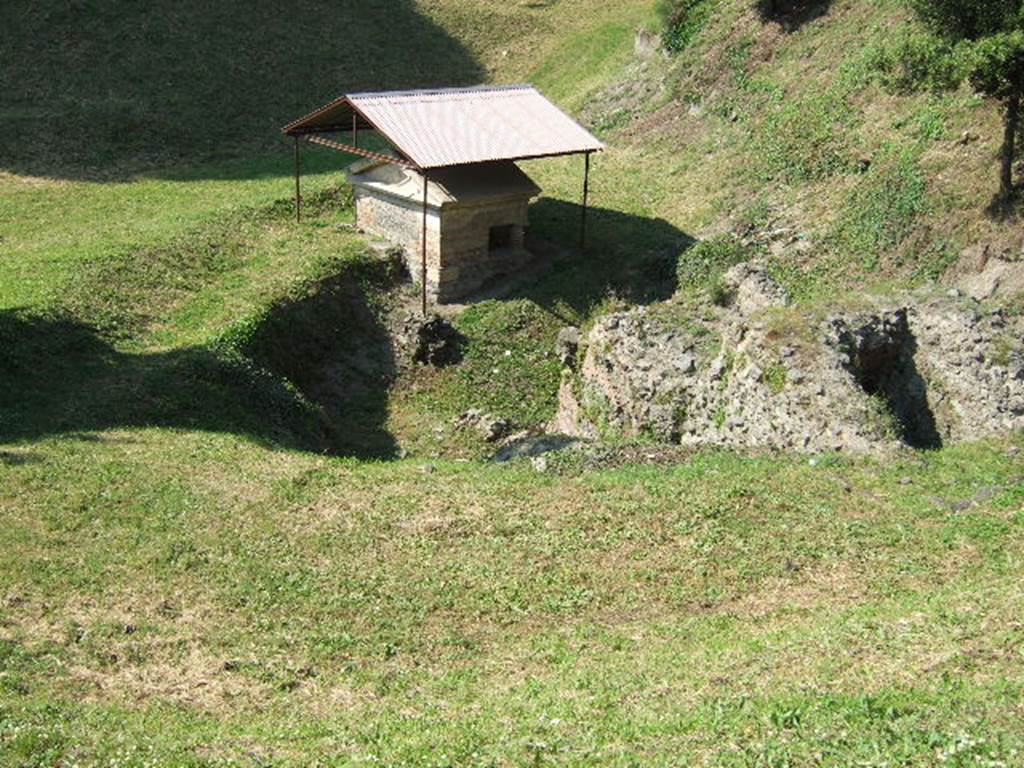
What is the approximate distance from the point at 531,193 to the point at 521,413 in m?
6.60

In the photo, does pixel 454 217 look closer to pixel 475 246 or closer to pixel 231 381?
pixel 475 246

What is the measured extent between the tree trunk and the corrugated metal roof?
31.4ft

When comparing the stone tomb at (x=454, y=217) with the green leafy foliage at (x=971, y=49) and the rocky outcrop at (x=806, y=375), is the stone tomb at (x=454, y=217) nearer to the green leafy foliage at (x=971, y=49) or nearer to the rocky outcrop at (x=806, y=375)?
the rocky outcrop at (x=806, y=375)

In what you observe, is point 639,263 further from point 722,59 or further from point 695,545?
point 695,545

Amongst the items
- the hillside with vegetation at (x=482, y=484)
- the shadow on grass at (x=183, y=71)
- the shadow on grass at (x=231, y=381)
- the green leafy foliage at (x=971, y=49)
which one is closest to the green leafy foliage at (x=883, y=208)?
the hillside with vegetation at (x=482, y=484)

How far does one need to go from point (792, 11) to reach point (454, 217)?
17.0m

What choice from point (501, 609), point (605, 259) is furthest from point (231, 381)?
point (605, 259)

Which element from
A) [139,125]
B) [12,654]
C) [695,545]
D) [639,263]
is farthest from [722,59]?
[12,654]

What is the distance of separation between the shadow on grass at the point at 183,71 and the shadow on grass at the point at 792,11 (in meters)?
13.1

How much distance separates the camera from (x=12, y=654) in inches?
464

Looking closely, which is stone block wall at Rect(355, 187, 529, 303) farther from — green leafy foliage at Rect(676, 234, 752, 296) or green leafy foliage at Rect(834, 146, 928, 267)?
green leafy foliage at Rect(834, 146, 928, 267)

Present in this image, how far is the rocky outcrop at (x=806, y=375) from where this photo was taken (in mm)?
18281

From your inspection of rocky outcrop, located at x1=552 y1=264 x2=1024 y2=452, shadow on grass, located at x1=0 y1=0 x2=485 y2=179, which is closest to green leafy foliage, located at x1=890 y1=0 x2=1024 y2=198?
rocky outcrop, located at x1=552 y1=264 x2=1024 y2=452

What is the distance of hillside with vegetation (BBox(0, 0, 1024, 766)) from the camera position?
1055 centimetres
